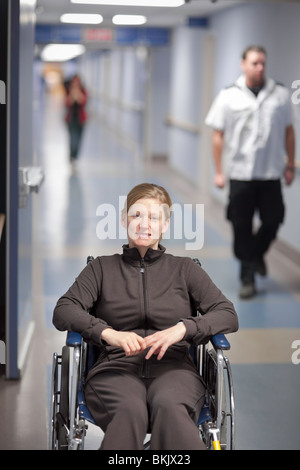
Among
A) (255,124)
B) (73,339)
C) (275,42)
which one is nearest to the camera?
(73,339)

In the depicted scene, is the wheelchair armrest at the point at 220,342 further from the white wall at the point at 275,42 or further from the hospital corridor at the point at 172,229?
the white wall at the point at 275,42

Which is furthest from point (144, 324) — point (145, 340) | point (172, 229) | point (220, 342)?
point (172, 229)

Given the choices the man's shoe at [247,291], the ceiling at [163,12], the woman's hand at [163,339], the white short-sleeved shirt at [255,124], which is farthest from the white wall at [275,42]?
the woman's hand at [163,339]

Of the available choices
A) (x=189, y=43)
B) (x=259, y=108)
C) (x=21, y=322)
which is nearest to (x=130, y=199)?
(x=21, y=322)

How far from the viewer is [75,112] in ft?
47.0

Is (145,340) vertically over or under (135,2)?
under

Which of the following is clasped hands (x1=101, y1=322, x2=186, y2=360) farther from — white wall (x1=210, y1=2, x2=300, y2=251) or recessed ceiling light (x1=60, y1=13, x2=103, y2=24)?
white wall (x1=210, y1=2, x2=300, y2=251)

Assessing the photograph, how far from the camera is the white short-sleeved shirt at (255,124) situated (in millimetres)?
5824

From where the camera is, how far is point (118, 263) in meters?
2.84

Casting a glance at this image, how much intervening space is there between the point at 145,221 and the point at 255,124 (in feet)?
10.5

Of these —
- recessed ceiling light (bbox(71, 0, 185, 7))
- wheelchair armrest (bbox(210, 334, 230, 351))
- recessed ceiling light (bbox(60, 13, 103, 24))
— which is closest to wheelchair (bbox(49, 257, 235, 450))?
wheelchair armrest (bbox(210, 334, 230, 351))

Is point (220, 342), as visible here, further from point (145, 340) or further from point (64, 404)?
point (64, 404)

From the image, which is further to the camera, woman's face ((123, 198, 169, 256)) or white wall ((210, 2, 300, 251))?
white wall ((210, 2, 300, 251))

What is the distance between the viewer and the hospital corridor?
3775 millimetres
